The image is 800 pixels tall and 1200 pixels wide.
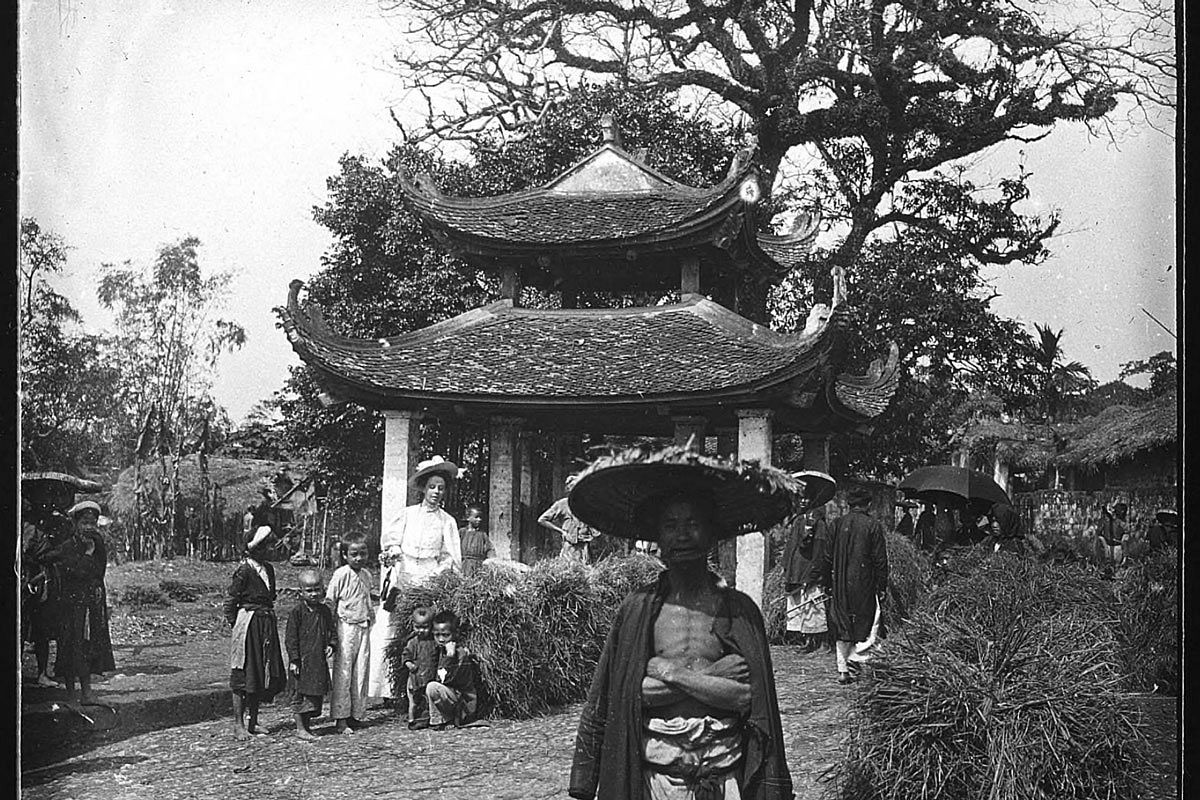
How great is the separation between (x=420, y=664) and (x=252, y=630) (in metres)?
1.35

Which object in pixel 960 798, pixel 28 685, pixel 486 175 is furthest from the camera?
pixel 486 175

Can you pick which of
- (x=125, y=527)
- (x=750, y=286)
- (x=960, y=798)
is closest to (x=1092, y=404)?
(x=750, y=286)

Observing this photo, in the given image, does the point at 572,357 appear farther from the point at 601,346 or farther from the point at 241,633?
the point at 241,633

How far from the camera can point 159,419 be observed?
15.2 m

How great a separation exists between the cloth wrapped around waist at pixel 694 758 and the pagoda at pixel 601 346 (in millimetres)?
8257

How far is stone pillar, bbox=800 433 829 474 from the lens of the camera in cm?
1472

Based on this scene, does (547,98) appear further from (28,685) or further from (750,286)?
(28,685)

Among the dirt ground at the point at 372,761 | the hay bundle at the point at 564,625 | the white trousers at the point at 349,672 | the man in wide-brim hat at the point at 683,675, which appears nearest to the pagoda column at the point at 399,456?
the dirt ground at the point at 372,761

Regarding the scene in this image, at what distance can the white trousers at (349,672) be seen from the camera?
339 inches

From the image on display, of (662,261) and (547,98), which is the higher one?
(547,98)

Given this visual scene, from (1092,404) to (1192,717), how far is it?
1458 centimetres

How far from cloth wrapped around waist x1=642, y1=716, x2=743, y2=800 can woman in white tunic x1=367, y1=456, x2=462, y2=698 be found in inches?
213

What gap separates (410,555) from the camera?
952cm

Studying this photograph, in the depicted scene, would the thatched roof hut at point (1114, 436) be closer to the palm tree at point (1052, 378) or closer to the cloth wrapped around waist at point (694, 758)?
the palm tree at point (1052, 378)
